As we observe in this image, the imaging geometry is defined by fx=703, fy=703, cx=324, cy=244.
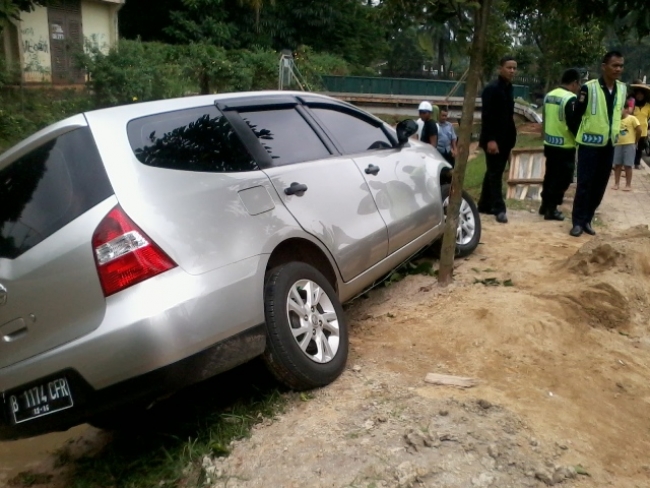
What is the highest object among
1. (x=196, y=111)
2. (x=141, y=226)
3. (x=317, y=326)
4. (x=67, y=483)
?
(x=196, y=111)

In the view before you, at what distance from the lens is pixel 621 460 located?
3.04 metres

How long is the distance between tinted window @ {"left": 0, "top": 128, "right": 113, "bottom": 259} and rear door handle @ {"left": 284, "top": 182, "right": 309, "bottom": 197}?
1085 mm

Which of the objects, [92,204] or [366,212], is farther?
[366,212]

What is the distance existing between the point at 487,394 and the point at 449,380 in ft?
0.81

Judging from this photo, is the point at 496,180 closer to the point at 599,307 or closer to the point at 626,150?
the point at 599,307

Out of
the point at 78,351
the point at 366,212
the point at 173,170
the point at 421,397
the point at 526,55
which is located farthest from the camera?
the point at 526,55

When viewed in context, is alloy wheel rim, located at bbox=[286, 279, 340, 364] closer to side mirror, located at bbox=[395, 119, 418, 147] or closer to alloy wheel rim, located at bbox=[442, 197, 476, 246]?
side mirror, located at bbox=[395, 119, 418, 147]

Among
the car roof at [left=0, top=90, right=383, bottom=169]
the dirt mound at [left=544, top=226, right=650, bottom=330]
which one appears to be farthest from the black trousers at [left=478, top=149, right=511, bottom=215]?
the car roof at [left=0, top=90, right=383, bottom=169]

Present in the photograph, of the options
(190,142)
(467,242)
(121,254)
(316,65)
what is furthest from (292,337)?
(316,65)

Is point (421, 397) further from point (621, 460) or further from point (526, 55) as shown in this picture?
point (526, 55)

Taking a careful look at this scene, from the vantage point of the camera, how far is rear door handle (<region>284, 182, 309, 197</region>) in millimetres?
3801

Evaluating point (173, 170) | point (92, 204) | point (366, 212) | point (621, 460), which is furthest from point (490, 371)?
point (92, 204)

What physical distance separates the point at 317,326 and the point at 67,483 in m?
1.55

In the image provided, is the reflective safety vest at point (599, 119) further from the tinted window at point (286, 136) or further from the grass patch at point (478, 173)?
the tinted window at point (286, 136)
